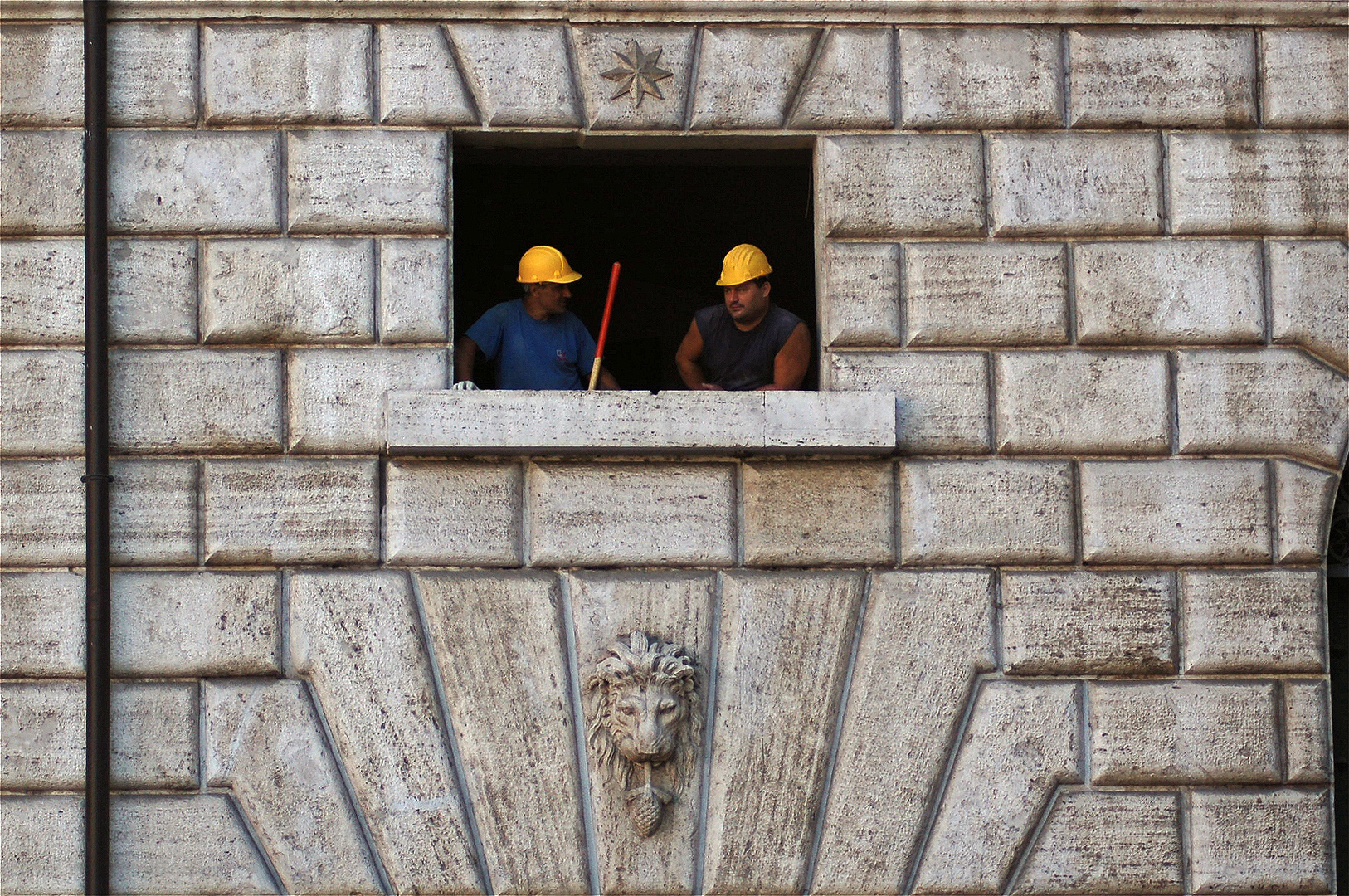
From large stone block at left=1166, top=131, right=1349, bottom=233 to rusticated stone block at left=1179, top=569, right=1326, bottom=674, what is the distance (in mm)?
1421

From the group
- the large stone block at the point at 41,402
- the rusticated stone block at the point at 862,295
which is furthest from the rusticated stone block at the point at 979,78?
the large stone block at the point at 41,402

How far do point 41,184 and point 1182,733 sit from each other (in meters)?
4.99

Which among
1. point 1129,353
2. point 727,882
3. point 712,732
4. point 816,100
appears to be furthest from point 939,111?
point 727,882

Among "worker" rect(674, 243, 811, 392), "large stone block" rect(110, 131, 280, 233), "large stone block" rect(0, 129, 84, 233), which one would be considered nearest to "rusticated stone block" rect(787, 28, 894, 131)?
"worker" rect(674, 243, 811, 392)

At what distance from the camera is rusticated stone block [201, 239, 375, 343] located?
19.3 feet

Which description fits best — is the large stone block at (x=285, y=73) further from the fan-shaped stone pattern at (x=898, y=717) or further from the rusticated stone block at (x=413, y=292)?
the fan-shaped stone pattern at (x=898, y=717)

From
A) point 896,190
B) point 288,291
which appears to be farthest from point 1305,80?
point 288,291

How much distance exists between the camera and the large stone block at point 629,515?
5.79 meters

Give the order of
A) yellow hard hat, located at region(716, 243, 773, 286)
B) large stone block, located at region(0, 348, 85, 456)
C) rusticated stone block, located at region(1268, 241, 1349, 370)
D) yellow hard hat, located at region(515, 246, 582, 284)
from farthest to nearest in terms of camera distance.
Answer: yellow hard hat, located at region(515, 246, 582, 284) < yellow hard hat, located at region(716, 243, 773, 286) < rusticated stone block, located at region(1268, 241, 1349, 370) < large stone block, located at region(0, 348, 85, 456)

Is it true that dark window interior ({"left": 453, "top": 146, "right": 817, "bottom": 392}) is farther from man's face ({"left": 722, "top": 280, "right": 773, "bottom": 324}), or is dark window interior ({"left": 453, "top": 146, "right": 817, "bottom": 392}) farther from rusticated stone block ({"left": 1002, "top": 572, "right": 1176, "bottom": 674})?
rusticated stone block ({"left": 1002, "top": 572, "right": 1176, "bottom": 674})

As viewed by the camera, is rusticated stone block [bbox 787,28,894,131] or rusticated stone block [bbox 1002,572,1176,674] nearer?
rusticated stone block [bbox 1002,572,1176,674]

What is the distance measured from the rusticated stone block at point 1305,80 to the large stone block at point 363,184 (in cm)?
341

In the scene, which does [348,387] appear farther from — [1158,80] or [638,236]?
[638,236]

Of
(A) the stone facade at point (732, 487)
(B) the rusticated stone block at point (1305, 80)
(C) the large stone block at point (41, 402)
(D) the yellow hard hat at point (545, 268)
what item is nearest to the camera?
(A) the stone facade at point (732, 487)
